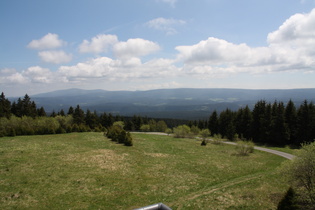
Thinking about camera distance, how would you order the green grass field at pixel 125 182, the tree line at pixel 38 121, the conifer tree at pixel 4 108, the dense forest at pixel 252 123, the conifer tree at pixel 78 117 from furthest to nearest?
the conifer tree at pixel 78 117 < the conifer tree at pixel 4 108 < the dense forest at pixel 252 123 < the tree line at pixel 38 121 < the green grass field at pixel 125 182

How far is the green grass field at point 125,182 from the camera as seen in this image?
17312 millimetres

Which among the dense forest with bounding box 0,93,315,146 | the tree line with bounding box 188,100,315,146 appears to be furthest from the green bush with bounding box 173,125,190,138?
the dense forest with bounding box 0,93,315,146

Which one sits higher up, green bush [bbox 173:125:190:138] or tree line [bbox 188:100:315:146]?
tree line [bbox 188:100:315:146]

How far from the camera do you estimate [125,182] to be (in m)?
22.8

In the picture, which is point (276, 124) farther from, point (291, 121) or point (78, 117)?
point (78, 117)

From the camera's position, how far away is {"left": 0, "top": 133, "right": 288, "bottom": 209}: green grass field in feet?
56.8

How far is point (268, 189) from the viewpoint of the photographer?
2039 cm

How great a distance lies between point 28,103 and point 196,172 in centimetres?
8135

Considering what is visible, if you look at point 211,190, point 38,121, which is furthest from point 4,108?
point 211,190

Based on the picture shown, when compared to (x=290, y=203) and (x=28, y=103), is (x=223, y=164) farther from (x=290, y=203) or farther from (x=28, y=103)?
(x=28, y=103)

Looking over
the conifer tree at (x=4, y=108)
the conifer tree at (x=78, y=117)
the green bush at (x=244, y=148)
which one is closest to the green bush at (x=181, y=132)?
the green bush at (x=244, y=148)

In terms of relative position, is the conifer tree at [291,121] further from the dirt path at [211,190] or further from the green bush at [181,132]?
the dirt path at [211,190]

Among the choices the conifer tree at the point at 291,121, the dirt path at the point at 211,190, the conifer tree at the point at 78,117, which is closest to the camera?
the dirt path at the point at 211,190

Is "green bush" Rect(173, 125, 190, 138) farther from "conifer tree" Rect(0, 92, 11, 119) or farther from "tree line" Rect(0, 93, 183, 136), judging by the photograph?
"conifer tree" Rect(0, 92, 11, 119)
